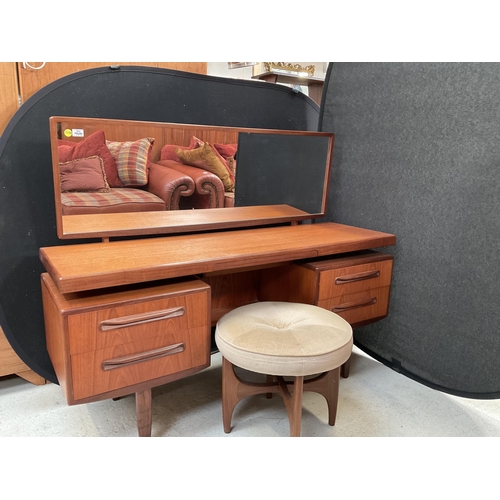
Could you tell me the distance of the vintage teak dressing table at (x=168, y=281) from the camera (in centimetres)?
105

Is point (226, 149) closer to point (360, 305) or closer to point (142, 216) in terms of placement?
point (142, 216)

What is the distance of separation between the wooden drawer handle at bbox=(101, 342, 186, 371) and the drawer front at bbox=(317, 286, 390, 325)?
0.52 m

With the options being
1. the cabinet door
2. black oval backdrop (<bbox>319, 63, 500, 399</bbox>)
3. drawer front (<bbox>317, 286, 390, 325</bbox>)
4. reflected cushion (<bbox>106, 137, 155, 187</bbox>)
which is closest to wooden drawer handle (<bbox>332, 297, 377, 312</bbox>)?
drawer front (<bbox>317, 286, 390, 325</bbox>)

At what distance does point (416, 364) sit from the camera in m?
1.59

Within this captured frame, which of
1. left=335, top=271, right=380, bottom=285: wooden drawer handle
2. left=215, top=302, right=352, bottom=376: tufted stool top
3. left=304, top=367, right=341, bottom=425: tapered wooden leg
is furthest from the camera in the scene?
left=335, top=271, right=380, bottom=285: wooden drawer handle

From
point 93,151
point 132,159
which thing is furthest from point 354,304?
point 93,151

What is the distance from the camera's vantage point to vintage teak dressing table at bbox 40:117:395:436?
105 centimetres

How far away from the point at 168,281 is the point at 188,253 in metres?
0.10

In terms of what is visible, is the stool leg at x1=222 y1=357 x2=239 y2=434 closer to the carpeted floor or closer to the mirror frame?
the carpeted floor

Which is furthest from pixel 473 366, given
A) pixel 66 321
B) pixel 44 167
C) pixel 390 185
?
pixel 44 167

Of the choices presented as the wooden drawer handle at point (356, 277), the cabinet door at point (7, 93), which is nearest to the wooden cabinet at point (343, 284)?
the wooden drawer handle at point (356, 277)

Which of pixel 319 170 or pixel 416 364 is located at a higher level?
pixel 319 170

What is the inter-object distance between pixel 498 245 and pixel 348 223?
601 millimetres

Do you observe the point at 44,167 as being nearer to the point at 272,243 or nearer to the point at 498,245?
the point at 272,243
